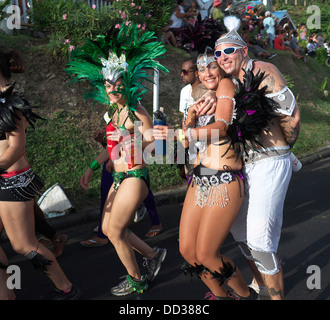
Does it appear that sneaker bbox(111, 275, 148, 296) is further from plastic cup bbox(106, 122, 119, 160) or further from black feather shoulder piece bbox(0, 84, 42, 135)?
black feather shoulder piece bbox(0, 84, 42, 135)

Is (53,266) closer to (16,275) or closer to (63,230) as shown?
(16,275)

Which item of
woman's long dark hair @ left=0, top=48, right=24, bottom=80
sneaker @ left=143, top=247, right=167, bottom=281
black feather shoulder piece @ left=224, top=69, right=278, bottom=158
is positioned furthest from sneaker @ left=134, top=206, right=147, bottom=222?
black feather shoulder piece @ left=224, top=69, right=278, bottom=158

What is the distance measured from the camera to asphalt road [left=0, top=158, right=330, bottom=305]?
3580 mm

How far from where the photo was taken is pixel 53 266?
322 centimetres

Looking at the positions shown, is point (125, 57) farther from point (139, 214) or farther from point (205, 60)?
point (139, 214)

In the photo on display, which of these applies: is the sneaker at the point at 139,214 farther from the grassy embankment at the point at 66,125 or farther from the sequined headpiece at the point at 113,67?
the sequined headpiece at the point at 113,67

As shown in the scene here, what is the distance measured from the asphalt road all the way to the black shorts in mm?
1077

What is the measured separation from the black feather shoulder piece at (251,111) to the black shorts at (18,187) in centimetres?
164

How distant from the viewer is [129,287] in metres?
3.55

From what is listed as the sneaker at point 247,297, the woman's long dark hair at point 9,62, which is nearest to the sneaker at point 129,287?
the sneaker at point 247,297

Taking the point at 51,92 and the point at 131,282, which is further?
the point at 51,92
